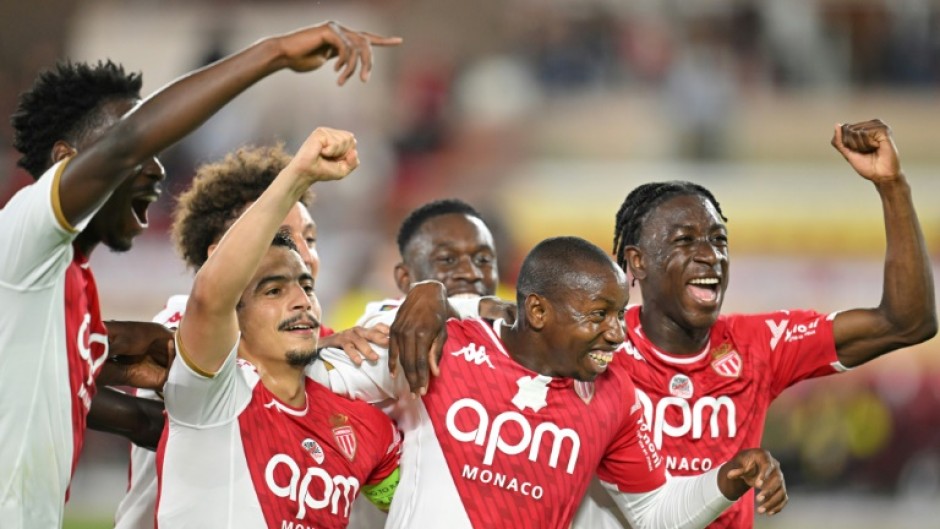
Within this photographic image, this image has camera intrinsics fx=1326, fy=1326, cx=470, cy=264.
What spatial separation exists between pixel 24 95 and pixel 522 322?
197 centimetres

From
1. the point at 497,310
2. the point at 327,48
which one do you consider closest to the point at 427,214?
the point at 497,310

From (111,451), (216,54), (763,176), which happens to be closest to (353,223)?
(216,54)

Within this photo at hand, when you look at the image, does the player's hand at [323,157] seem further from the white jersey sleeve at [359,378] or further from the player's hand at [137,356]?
the player's hand at [137,356]

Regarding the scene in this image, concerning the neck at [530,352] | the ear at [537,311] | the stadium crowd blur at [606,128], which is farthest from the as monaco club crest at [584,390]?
the stadium crowd blur at [606,128]

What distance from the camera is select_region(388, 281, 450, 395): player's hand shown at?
15.5 feet

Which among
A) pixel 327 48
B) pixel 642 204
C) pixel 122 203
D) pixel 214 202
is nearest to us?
pixel 327 48

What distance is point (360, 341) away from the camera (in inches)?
197

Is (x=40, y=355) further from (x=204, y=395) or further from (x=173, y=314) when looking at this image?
(x=173, y=314)

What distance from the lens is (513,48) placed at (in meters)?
17.6

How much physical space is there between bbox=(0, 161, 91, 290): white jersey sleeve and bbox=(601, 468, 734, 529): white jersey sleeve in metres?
2.32

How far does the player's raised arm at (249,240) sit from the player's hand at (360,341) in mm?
852

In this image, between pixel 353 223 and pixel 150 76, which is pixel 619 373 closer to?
pixel 353 223

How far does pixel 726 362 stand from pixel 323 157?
85.7 inches

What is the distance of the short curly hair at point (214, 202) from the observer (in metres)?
5.61
